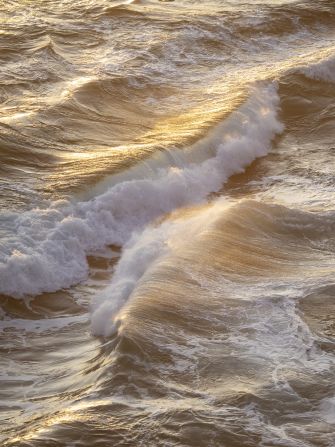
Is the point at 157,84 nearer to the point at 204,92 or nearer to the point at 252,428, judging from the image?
the point at 204,92

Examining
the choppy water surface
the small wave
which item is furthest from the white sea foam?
the small wave

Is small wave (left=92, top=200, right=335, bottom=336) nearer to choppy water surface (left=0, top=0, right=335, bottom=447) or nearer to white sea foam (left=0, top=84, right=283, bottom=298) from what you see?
choppy water surface (left=0, top=0, right=335, bottom=447)

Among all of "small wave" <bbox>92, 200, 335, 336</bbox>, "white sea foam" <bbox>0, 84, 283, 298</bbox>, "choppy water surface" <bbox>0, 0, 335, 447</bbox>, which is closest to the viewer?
"choppy water surface" <bbox>0, 0, 335, 447</bbox>

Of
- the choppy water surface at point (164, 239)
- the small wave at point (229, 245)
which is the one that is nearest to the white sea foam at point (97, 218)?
the choppy water surface at point (164, 239)

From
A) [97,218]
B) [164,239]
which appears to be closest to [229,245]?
[164,239]

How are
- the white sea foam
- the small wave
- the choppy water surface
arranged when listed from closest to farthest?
1. the choppy water surface
2. the small wave
3. the white sea foam

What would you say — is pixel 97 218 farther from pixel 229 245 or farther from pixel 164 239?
pixel 229 245

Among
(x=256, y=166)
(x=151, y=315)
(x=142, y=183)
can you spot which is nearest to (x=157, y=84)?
(x=256, y=166)
